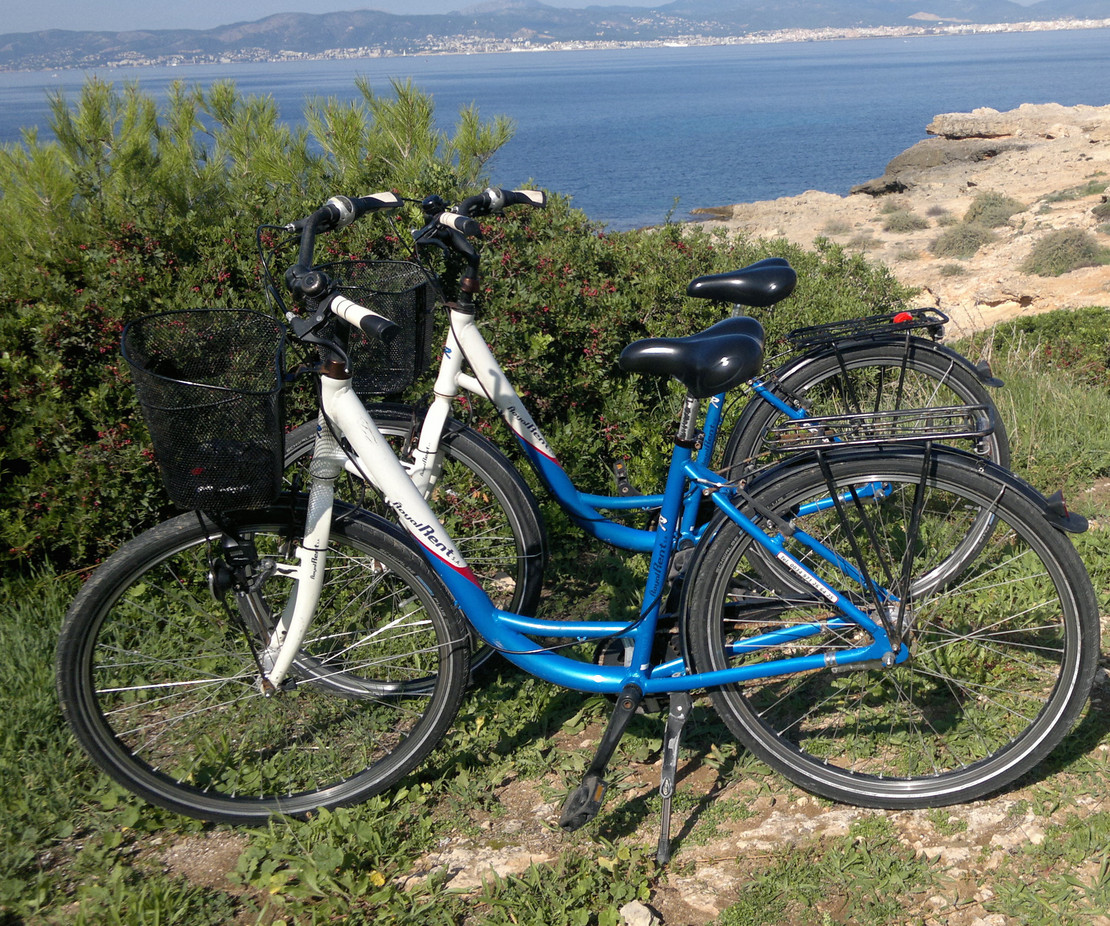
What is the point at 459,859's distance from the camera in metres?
2.60

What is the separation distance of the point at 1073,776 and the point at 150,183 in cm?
500

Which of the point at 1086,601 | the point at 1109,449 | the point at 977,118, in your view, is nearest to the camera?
the point at 1086,601

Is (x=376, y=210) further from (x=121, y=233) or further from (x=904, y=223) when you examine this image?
(x=904, y=223)

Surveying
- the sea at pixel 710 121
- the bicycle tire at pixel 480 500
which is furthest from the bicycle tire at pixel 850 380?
the sea at pixel 710 121

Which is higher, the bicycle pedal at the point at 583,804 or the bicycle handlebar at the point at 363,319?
the bicycle handlebar at the point at 363,319

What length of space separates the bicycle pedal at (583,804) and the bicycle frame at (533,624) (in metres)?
0.27

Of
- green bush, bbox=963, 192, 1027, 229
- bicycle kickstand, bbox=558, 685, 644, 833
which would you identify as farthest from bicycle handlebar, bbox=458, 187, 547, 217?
green bush, bbox=963, 192, 1027, 229

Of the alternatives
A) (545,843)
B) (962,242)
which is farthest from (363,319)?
(962,242)

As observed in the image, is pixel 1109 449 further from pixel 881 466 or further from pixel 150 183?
pixel 150 183

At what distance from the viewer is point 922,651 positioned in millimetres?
2918

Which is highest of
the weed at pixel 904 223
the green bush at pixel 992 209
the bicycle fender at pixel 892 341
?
the bicycle fender at pixel 892 341

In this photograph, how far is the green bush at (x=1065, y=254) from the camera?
61.4ft

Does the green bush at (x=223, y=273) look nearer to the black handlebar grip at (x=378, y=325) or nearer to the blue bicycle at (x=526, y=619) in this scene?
the blue bicycle at (x=526, y=619)

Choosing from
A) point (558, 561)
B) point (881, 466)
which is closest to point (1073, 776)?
point (881, 466)
